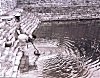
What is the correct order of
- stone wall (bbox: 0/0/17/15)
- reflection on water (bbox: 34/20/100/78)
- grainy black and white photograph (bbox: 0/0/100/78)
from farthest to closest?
stone wall (bbox: 0/0/17/15) → reflection on water (bbox: 34/20/100/78) → grainy black and white photograph (bbox: 0/0/100/78)

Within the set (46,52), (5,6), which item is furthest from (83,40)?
(5,6)

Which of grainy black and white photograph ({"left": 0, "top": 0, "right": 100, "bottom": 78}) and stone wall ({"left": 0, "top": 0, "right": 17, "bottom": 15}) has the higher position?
stone wall ({"left": 0, "top": 0, "right": 17, "bottom": 15})

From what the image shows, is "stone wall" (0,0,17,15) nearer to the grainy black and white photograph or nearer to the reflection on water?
the grainy black and white photograph

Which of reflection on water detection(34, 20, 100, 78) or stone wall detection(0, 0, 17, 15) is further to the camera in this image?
stone wall detection(0, 0, 17, 15)

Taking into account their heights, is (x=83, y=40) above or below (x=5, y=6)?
below

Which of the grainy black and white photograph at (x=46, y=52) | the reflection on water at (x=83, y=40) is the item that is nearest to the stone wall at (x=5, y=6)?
the grainy black and white photograph at (x=46, y=52)

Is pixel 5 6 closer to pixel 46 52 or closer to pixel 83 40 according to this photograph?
pixel 83 40

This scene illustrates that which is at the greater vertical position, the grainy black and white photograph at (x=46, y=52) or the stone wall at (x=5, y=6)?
the stone wall at (x=5, y=6)

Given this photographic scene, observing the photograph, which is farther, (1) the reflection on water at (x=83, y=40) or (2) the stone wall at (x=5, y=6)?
(2) the stone wall at (x=5, y=6)

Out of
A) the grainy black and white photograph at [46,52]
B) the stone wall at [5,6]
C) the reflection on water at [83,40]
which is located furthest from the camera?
the stone wall at [5,6]

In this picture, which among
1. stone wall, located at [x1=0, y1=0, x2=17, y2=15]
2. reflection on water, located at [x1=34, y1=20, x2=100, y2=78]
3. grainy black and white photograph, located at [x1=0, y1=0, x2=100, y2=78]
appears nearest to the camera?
grainy black and white photograph, located at [x1=0, y1=0, x2=100, y2=78]

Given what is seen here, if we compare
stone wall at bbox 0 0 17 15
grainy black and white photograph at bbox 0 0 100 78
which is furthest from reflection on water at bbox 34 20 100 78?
stone wall at bbox 0 0 17 15

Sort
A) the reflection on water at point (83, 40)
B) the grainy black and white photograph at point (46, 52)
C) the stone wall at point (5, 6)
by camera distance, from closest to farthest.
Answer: the grainy black and white photograph at point (46, 52) → the reflection on water at point (83, 40) → the stone wall at point (5, 6)

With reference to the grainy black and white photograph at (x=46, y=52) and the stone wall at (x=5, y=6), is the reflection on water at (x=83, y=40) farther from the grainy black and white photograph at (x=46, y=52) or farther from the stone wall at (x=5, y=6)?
the stone wall at (x=5, y=6)
